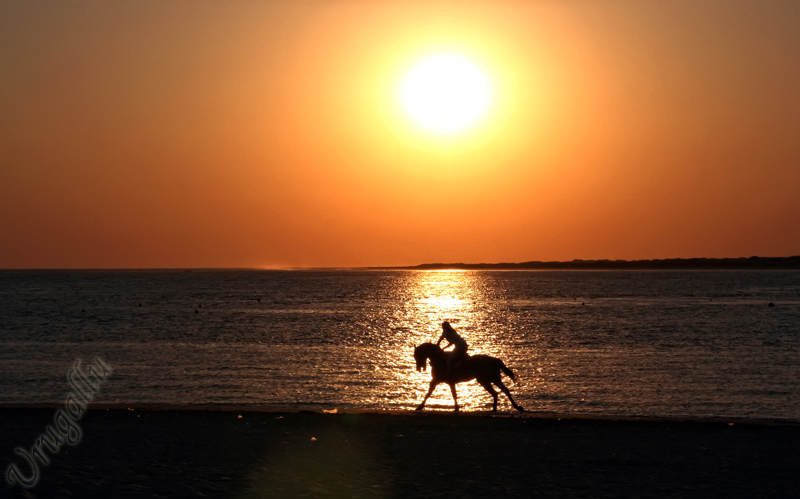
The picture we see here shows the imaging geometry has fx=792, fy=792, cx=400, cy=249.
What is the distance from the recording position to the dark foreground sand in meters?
10.8

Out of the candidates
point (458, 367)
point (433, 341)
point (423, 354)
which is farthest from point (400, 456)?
point (433, 341)

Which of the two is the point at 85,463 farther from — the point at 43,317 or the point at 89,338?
the point at 43,317

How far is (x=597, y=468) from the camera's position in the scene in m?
12.1

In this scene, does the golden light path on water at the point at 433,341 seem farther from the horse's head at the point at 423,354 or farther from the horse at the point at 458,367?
the horse's head at the point at 423,354

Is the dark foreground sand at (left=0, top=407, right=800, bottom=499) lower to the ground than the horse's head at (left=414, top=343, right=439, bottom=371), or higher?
lower

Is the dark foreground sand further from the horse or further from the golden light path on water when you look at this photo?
the golden light path on water

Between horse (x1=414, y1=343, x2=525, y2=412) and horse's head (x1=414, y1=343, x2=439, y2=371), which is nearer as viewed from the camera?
horse's head (x1=414, y1=343, x2=439, y2=371)

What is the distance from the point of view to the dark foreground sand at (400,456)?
35.6 ft

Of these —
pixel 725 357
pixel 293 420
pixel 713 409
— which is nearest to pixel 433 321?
pixel 725 357

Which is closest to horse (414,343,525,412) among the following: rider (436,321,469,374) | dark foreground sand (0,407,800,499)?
rider (436,321,469,374)

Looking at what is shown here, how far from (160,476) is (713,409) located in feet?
66.1

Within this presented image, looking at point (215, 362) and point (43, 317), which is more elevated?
point (43, 317)

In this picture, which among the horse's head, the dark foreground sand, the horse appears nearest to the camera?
the dark foreground sand

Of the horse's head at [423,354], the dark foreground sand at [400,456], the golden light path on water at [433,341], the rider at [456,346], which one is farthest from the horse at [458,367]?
the golden light path on water at [433,341]
